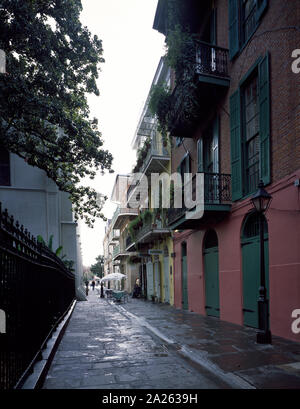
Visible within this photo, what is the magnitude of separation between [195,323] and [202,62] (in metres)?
8.57

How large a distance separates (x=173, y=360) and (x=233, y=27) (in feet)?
32.3

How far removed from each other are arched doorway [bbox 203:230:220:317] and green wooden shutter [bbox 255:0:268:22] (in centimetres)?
700

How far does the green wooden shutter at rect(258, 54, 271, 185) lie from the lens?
27.2ft

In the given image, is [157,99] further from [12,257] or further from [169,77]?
[12,257]

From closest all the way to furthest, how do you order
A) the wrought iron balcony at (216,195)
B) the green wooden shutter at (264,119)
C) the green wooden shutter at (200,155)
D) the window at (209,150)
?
the green wooden shutter at (264,119) < the wrought iron balcony at (216,195) < the window at (209,150) < the green wooden shutter at (200,155)

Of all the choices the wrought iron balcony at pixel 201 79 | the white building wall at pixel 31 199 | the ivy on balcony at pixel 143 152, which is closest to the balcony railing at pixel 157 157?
the ivy on balcony at pixel 143 152

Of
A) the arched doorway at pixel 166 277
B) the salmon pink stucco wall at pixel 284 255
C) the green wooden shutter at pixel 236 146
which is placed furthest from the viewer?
the arched doorway at pixel 166 277

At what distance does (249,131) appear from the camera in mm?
9727

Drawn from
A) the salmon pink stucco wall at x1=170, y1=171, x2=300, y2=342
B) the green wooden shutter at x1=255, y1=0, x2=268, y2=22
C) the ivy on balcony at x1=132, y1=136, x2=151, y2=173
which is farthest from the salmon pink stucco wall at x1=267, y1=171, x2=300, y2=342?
the ivy on balcony at x1=132, y1=136, x2=151, y2=173

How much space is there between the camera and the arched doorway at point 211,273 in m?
11.5

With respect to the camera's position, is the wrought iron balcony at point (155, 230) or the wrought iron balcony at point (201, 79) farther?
the wrought iron balcony at point (155, 230)

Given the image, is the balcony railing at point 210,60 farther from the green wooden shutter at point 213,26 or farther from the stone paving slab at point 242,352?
the stone paving slab at point 242,352

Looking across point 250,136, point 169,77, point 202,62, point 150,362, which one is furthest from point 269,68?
point 169,77
